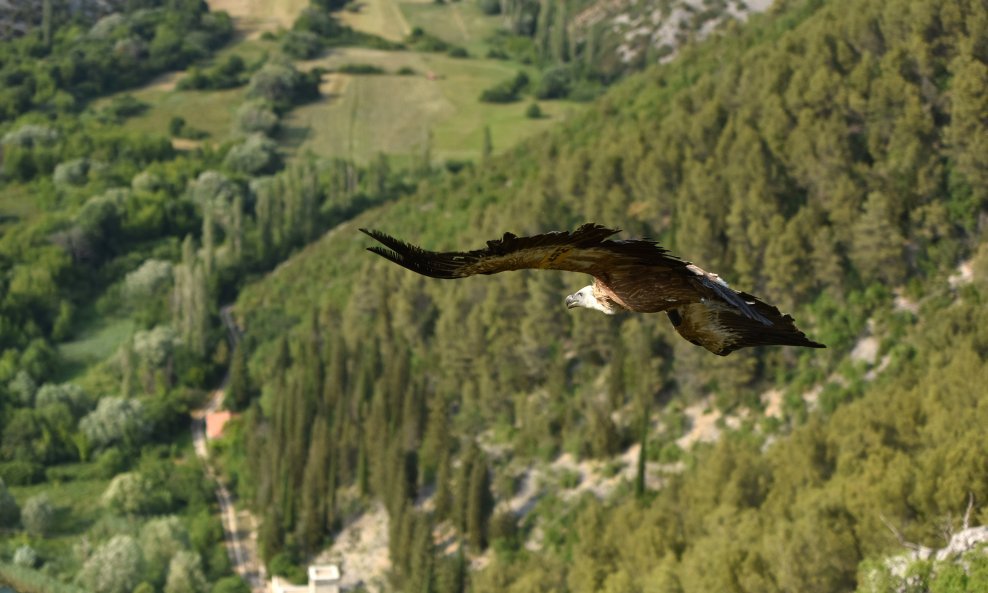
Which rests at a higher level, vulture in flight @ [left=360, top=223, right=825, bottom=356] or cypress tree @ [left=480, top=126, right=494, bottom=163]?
vulture in flight @ [left=360, top=223, right=825, bottom=356]

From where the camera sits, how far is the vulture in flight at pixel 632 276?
37.0 feet

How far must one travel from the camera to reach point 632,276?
474 inches

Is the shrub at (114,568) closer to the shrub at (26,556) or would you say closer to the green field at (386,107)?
the shrub at (26,556)

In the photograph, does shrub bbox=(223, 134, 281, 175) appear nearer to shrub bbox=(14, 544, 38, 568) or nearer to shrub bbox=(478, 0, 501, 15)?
shrub bbox=(478, 0, 501, 15)

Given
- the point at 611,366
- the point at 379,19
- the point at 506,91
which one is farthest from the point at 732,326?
the point at 379,19

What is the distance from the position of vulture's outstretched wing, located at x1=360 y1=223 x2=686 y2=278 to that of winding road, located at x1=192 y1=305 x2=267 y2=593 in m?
46.1

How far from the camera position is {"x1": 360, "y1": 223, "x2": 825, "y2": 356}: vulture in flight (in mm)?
11266

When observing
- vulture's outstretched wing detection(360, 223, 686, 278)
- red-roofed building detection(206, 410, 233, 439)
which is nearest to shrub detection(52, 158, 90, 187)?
red-roofed building detection(206, 410, 233, 439)

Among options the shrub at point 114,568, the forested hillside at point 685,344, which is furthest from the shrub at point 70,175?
the shrub at point 114,568

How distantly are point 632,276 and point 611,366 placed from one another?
4480 cm

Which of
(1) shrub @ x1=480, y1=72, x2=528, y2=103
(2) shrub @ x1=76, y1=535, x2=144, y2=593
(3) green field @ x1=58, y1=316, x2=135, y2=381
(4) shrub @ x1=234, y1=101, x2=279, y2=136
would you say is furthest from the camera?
(1) shrub @ x1=480, y1=72, x2=528, y2=103

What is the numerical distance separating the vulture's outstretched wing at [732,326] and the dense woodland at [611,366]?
20.1 metres

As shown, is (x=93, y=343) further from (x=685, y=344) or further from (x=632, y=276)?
(x=632, y=276)

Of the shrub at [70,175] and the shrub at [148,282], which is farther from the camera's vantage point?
the shrub at [70,175]
